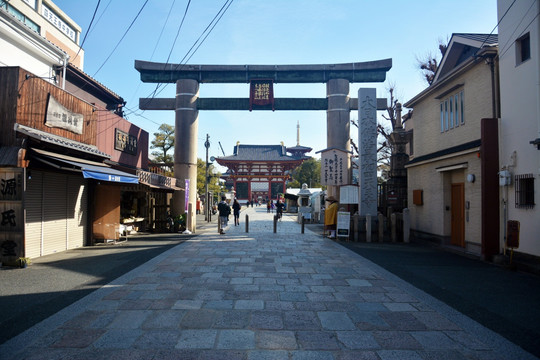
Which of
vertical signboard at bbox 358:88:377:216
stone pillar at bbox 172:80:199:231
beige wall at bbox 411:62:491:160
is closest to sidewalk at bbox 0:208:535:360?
beige wall at bbox 411:62:491:160

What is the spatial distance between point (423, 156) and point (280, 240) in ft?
21.1

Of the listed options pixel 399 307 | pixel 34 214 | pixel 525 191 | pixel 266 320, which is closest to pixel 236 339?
pixel 266 320

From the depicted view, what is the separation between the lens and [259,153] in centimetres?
4469

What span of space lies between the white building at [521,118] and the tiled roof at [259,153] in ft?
108

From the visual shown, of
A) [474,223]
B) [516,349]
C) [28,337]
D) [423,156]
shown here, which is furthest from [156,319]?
[423,156]

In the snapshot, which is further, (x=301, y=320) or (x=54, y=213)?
(x=54, y=213)

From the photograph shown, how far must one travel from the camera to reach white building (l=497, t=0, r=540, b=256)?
725 cm

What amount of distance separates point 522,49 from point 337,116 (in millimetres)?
8085

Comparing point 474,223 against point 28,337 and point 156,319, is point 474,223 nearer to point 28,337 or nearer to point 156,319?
point 156,319

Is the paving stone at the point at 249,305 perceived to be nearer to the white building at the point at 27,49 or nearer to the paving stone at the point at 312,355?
the paving stone at the point at 312,355

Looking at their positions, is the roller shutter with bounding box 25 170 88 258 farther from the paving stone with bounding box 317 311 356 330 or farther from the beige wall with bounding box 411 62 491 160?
the beige wall with bounding box 411 62 491 160

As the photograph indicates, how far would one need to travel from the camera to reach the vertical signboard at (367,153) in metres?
12.9

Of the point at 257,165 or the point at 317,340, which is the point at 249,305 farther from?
the point at 257,165

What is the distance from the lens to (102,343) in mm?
3633
